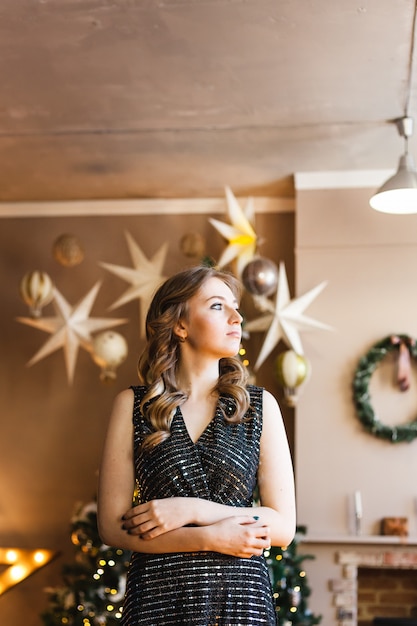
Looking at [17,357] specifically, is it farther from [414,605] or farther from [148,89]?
[414,605]

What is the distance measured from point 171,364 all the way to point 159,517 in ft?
1.27

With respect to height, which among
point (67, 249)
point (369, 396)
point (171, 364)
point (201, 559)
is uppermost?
point (67, 249)

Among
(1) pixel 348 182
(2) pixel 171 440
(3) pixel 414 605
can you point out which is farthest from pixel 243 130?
(3) pixel 414 605

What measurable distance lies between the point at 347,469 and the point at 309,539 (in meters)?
0.46

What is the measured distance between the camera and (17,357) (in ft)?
17.9

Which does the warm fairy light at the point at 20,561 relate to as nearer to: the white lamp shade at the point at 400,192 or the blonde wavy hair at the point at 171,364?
the white lamp shade at the point at 400,192

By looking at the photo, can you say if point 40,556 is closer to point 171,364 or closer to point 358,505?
point 358,505

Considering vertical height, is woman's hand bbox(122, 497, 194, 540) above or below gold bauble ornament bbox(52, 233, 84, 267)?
below

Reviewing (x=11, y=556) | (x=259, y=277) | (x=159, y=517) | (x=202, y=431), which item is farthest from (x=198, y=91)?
(x=11, y=556)

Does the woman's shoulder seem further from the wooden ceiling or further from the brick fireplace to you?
the brick fireplace

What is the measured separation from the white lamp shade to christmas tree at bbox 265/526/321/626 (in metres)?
1.78

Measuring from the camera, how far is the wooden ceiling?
2.99 meters

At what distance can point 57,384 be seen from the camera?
5379 mm

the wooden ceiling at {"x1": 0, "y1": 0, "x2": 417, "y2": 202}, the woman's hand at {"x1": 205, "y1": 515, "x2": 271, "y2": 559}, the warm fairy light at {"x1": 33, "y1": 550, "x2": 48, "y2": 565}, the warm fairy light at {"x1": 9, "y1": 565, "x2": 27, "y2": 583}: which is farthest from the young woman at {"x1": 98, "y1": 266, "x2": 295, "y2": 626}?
the warm fairy light at {"x1": 33, "y1": 550, "x2": 48, "y2": 565}
